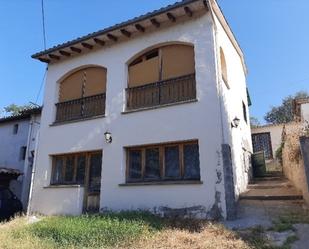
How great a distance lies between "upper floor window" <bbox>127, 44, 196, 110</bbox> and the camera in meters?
10.5

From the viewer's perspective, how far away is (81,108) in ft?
41.9

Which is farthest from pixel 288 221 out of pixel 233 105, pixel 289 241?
pixel 233 105

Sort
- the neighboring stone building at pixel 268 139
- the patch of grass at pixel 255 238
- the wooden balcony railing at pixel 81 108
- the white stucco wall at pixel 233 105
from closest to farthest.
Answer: the patch of grass at pixel 255 238 → the white stucco wall at pixel 233 105 → the wooden balcony railing at pixel 81 108 → the neighboring stone building at pixel 268 139

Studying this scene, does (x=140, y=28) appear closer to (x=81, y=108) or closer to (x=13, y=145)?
(x=81, y=108)

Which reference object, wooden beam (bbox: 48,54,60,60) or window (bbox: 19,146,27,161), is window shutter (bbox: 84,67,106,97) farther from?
window (bbox: 19,146,27,161)

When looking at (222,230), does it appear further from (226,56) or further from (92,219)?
(226,56)

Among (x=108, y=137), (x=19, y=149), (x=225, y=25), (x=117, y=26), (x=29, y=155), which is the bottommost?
(x=108, y=137)

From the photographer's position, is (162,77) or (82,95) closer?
(162,77)

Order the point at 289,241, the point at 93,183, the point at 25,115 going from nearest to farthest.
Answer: the point at 289,241, the point at 93,183, the point at 25,115

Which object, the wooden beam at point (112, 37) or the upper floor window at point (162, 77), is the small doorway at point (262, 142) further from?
the wooden beam at point (112, 37)

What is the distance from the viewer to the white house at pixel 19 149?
17.0 meters

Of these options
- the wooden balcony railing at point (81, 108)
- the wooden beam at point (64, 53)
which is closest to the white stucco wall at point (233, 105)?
the wooden balcony railing at point (81, 108)

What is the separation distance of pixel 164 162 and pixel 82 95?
509cm

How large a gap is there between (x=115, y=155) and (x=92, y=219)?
8.46 ft
